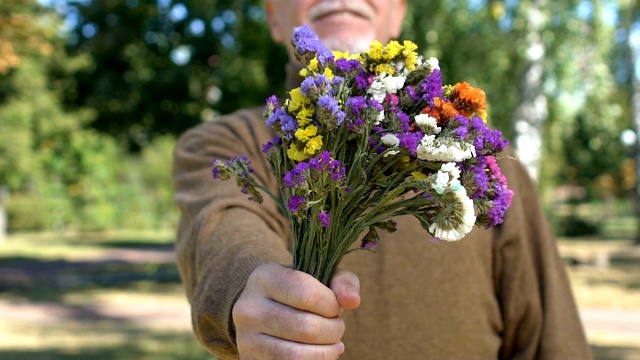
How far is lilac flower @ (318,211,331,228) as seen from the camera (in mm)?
1145

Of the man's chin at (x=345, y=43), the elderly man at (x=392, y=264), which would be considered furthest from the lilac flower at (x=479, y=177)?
the man's chin at (x=345, y=43)

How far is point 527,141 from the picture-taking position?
12016 millimetres

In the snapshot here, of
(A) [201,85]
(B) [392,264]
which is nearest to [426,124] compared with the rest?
(B) [392,264]

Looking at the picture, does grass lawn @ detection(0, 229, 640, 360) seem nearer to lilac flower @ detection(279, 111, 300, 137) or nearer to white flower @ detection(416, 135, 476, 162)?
lilac flower @ detection(279, 111, 300, 137)

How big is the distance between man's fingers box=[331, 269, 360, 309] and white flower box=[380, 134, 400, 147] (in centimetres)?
22

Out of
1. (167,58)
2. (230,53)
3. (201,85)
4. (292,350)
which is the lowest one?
(292,350)

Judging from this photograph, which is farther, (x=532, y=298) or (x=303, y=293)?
(x=532, y=298)

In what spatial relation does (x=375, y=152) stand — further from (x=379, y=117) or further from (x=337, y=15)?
(x=337, y=15)

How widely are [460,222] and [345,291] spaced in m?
0.20

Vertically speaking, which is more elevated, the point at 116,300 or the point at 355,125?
the point at 116,300

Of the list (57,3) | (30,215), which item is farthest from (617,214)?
(57,3)

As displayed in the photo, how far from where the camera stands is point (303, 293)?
1137 millimetres

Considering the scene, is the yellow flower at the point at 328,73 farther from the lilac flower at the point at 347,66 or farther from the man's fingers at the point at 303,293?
the man's fingers at the point at 303,293

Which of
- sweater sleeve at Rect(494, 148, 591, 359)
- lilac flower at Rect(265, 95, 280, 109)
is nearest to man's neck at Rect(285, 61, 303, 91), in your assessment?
sweater sleeve at Rect(494, 148, 591, 359)
